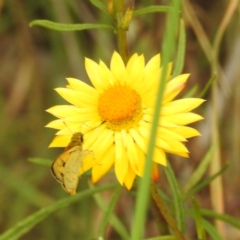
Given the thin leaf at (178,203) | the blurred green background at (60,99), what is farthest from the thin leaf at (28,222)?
the blurred green background at (60,99)

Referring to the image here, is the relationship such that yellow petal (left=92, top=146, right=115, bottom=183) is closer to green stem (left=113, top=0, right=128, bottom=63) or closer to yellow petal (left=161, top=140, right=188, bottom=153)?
yellow petal (left=161, top=140, right=188, bottom=153)

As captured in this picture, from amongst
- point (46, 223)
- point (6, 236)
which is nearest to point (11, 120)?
point (46, 223)

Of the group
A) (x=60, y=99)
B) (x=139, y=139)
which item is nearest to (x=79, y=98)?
(x=139, y=139)

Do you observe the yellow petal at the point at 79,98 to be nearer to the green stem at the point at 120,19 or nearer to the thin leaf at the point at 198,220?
the green stem at the point at 120,19

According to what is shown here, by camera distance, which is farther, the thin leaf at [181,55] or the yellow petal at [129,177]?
the thin leaf at [181,55]

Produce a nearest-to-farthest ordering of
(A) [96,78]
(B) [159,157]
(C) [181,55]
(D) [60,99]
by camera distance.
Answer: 1. (B) [159,157]
2. (A) [96,78]
3. (C) [181,55]
4. (D) [60,99]

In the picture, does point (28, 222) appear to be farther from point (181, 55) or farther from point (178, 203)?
point (181, 55)
